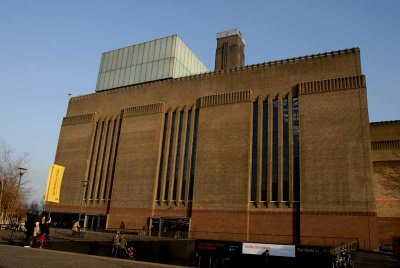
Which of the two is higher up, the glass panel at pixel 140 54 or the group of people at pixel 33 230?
the glass panel at pixel 140 54

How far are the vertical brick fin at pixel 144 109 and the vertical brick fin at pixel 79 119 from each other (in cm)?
596

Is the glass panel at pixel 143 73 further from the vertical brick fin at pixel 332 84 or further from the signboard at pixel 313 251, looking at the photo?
the signboard at pixel 313 251

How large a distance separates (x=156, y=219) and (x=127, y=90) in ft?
62.7

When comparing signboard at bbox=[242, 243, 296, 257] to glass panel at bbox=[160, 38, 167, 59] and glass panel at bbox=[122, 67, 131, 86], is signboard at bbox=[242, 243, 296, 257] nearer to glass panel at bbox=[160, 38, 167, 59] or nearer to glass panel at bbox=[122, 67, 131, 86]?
glass panel at bbox=[160, 38, 167, 59]

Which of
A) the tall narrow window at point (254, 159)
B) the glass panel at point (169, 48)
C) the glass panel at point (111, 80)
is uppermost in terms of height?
the glass panel at point (169, 48)

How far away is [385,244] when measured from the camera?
124ft

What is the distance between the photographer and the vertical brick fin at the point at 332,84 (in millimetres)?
35469

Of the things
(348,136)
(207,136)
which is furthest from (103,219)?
(348,136)

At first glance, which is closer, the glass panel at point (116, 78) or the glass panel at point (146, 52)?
the glass panel at point (146, 52)

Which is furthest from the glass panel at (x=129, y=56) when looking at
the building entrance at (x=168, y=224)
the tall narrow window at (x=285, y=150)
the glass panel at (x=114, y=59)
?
the tall narrow window at (x=285, y=150)

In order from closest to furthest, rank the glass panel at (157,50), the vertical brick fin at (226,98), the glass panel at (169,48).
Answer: the vertical brick fin at (226,98), the glass panel at (169,48), the glass panel at (157,50)

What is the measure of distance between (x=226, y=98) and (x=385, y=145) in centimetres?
1939

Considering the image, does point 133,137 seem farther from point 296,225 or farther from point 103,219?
point 296,225

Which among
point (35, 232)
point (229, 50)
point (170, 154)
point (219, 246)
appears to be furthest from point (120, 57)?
point (219, 246)
